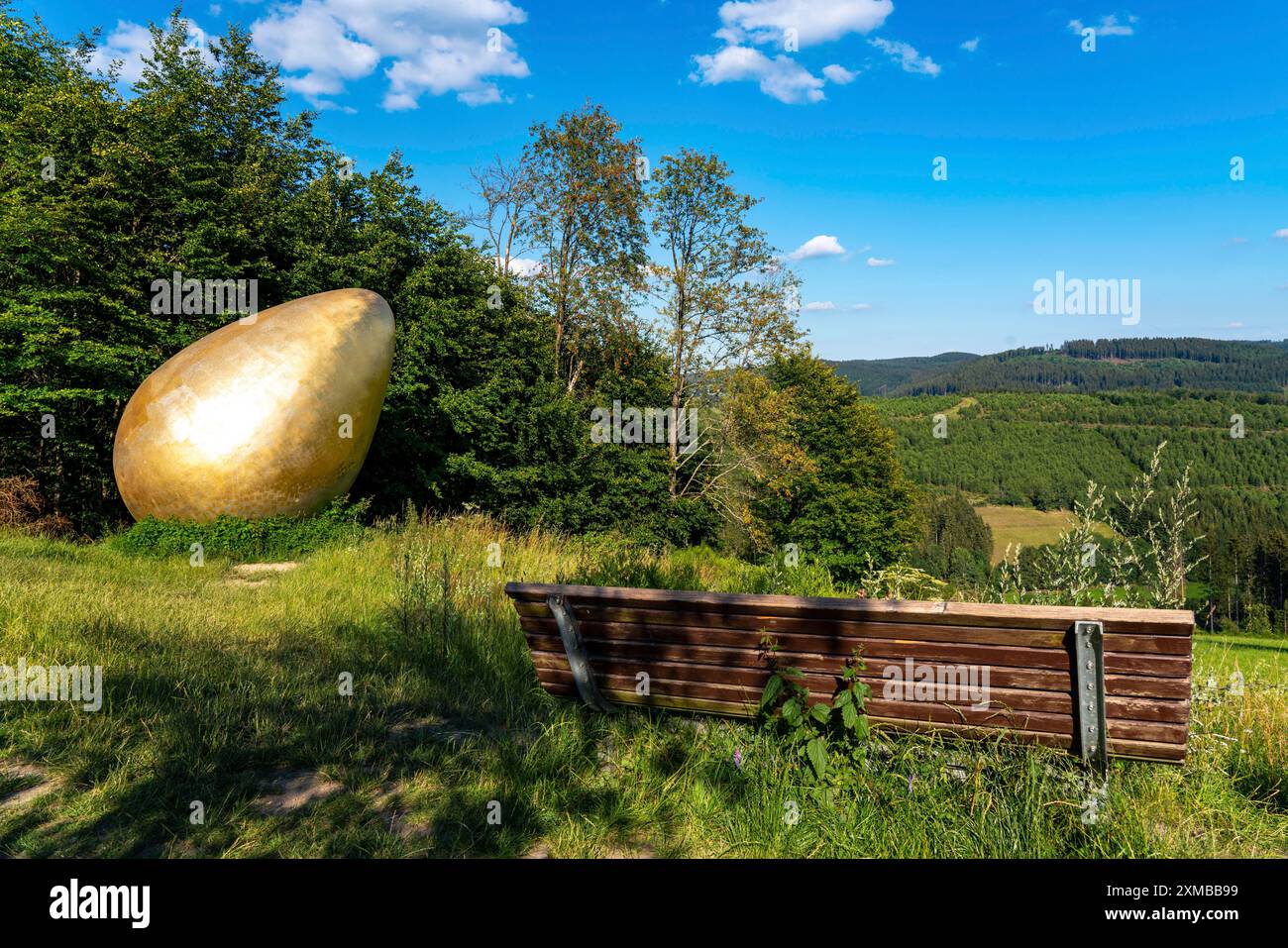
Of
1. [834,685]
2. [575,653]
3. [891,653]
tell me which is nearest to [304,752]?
[575,653]

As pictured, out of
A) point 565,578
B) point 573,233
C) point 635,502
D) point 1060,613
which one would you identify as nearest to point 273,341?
point 565,578

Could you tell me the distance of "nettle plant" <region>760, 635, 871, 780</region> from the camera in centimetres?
331

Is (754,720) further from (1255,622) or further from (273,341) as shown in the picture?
(1255,622)

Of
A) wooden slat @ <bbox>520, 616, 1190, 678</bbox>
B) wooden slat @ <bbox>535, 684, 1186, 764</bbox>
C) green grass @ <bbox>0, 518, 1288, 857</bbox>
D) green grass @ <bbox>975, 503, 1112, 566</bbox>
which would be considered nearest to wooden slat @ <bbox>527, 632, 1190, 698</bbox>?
wooden slat @ <bbox>520, 616, 1190, 678</bbox>

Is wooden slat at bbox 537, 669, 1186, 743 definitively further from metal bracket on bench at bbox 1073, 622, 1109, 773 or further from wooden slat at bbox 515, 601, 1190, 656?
wooden slat at bbox 515, 601, 1190, 656

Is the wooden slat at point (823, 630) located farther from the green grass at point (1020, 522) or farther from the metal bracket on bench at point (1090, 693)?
the green grass at point (1020, 522)

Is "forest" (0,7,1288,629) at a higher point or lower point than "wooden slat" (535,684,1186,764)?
higher

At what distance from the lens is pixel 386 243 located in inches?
886

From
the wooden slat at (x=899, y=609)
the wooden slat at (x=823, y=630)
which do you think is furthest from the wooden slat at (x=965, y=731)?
the wooden slat at (x=899, y=609)

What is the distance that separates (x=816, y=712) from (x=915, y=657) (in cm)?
58

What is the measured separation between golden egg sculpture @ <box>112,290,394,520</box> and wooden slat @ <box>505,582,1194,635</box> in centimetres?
847

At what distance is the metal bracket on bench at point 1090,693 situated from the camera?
110 inches

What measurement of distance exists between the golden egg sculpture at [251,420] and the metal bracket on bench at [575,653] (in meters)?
8.46

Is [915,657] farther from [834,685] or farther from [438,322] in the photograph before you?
[438,322]
